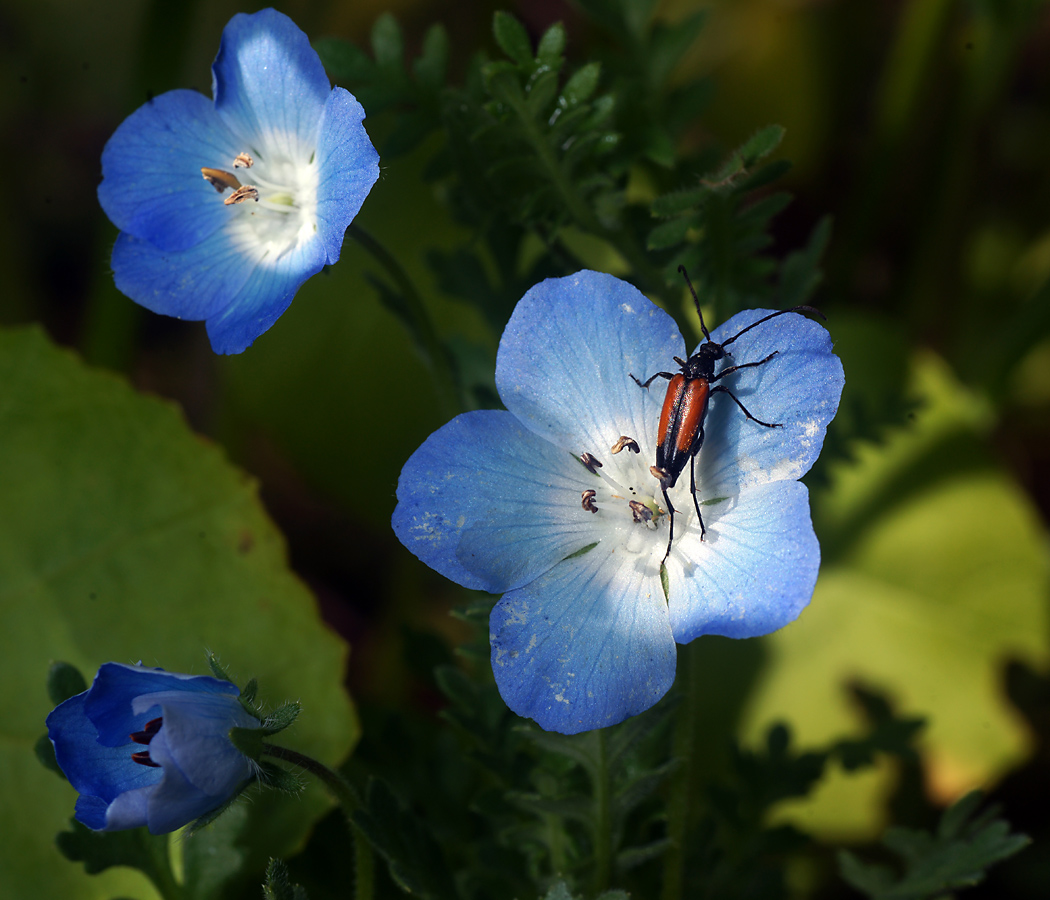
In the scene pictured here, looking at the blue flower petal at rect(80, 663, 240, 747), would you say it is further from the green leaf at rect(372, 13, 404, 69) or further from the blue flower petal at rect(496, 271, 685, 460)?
the green leaf at rect(372, 13, 404, 69)

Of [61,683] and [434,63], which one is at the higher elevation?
[434,63]

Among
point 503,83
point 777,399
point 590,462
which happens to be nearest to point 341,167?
point 503,83

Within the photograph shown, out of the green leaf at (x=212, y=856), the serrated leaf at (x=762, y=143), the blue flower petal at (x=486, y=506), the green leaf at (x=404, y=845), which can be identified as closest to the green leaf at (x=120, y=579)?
the green leaf at (x=212, y=856)

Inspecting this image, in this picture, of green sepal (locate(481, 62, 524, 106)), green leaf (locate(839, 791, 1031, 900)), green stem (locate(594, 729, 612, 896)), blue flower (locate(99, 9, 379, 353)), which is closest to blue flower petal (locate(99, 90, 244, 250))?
blue flower (locate(99, 9, 379, 353))

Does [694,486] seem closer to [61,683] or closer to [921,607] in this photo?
[61,683]

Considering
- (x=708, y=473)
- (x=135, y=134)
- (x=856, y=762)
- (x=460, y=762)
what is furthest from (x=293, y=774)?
(x=856, y=762)
